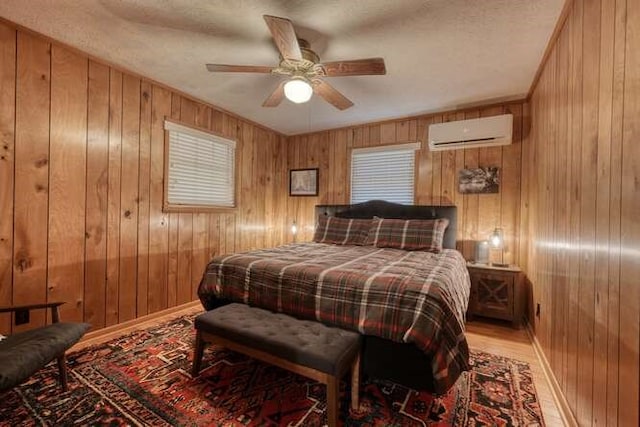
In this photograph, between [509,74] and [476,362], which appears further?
[509,74]

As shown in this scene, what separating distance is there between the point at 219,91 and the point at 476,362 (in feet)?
11.6

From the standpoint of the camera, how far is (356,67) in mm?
1947

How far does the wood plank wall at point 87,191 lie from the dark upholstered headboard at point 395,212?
183 centimetres

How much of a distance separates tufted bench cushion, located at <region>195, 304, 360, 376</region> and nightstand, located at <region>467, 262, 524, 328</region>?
196 cm

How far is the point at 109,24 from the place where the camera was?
2.01m

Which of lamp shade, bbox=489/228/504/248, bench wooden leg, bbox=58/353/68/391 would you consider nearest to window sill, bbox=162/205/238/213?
bench wooden leg, bbox=58/353/68/391

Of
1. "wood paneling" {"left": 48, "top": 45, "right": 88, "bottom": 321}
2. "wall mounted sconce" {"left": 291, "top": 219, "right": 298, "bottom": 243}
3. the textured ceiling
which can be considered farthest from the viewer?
"wall mounted sconce" {"left": 291, "top": 219, "right": 298, "bottom": 243}

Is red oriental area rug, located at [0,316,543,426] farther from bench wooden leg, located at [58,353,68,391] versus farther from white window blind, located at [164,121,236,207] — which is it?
white window blind, located at [164,121,236,207]

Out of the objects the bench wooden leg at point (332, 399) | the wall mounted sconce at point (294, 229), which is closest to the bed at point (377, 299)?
the bench wooden leg at point (332, 399)

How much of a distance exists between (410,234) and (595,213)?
6.19 feet

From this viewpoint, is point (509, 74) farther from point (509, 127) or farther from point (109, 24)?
point (109, 24)

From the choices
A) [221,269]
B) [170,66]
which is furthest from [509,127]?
[170,66]

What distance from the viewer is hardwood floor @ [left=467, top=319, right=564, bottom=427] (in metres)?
1.65

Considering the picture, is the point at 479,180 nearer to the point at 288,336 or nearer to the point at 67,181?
the point at 288,336
